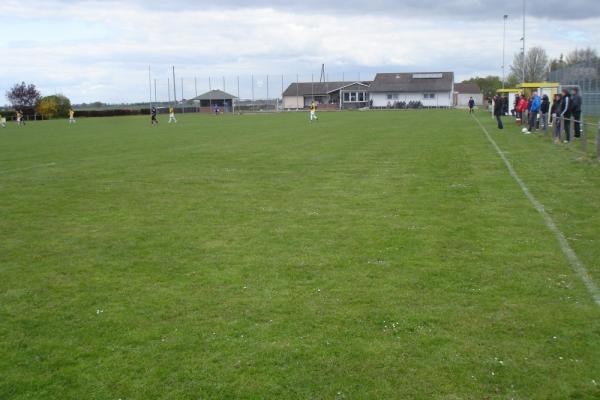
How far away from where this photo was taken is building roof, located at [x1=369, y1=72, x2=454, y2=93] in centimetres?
8799

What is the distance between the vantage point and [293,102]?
99.5m

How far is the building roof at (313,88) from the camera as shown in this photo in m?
97.6

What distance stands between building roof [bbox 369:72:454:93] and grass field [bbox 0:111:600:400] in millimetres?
77829

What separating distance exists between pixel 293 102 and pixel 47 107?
39.8 meters

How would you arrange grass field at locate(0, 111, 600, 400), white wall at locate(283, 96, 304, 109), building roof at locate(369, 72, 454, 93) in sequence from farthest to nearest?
white wall at locate(283, 96, 304, 109), building roof at locate(369, 72, 454, 93), grass field at locate(0, 111, 600, 400)

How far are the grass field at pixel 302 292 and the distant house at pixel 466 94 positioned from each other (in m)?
93.3

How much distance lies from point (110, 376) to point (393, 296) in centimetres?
283

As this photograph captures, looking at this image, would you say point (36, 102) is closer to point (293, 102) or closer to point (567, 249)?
point (293, 102)

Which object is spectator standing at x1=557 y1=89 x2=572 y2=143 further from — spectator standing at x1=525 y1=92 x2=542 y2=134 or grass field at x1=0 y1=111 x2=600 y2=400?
grass field at x1=0 y1=111 x2=600 y2=400

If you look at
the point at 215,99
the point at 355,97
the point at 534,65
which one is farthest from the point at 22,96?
the point at 534,65

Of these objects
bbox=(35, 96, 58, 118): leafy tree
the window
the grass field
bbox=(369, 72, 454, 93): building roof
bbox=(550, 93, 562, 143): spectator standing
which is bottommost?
the grass field

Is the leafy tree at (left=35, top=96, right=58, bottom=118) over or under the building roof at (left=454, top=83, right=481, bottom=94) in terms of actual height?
under

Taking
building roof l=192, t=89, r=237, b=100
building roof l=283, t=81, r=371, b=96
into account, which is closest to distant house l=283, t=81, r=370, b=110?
building roof l=283, t=81, r=371, b=96

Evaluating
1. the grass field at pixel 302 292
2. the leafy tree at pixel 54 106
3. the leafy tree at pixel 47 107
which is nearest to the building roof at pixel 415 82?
the leafy tree at pixel 54 106
